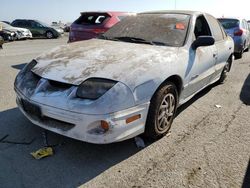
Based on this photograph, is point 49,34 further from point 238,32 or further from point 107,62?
point 107,62

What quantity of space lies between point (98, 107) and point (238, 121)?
8.16 feet

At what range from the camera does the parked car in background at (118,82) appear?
279cm

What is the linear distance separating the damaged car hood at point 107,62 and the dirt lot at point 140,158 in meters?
0.85

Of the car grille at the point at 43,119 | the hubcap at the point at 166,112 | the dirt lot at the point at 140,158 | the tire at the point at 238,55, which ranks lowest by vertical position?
the tire at the point at 238,55

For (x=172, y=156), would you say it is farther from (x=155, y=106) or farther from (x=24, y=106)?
(x=24, y=106)

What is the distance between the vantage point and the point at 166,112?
352 cm

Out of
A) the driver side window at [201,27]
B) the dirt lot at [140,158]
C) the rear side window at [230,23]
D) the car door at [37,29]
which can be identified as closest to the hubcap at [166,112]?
the dirt lot at [140,158]

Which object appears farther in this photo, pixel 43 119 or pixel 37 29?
pixel 37 29

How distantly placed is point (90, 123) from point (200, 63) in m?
2.20

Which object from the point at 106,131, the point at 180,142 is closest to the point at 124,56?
the point at 106,131

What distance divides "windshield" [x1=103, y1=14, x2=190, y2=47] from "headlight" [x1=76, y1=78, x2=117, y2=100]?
52.6 inches

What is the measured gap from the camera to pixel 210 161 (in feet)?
10.1

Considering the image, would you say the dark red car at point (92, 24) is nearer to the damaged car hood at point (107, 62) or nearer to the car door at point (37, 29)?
the damaged car hood at point (107, 62)

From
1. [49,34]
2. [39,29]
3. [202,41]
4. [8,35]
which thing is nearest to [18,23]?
[39,29]
